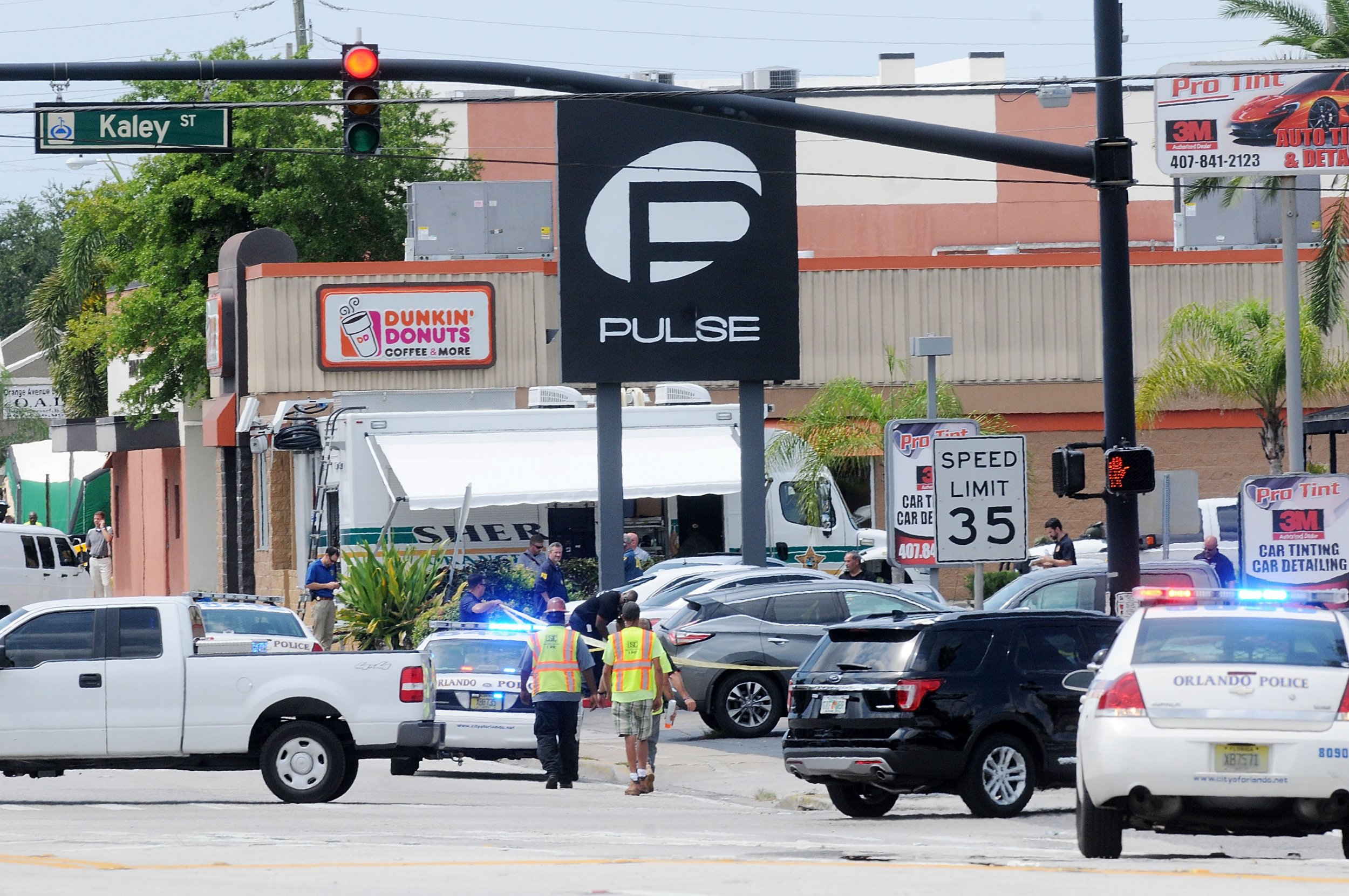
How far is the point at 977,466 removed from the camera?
1928 centimetres

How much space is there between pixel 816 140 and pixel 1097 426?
28.5m

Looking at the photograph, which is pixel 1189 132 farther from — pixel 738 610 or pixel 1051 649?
pixel 738 610

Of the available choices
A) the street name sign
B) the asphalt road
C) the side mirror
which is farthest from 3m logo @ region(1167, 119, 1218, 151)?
the street name sign

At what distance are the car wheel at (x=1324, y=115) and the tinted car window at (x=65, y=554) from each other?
83.9ft

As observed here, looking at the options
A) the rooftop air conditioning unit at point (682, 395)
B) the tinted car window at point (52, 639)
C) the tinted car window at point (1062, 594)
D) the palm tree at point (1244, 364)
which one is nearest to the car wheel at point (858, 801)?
the tinted car window at point (1062, 594)

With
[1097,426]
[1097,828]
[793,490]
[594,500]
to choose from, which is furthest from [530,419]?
[1097,828]

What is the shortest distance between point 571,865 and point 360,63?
7.03 m

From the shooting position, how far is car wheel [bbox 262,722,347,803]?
16625mm

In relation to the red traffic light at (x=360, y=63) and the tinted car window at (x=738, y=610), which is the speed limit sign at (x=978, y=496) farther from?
the red traffic light at (x=360, y=63)

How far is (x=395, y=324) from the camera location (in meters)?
36.6

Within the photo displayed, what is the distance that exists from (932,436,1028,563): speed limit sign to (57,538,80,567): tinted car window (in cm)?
2164

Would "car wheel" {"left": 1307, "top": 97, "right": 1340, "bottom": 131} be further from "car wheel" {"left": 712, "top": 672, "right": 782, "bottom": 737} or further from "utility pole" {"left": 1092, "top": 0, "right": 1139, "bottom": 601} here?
"car wheel" {"left": 712, "top": 672, "right": 782, "bottom": 737}

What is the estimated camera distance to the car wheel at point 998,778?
14859mm

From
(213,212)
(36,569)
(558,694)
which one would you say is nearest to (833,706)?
(558,694)
